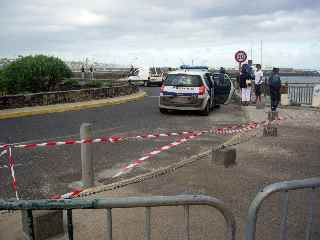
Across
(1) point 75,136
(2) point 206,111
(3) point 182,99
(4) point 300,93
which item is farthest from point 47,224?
(4) point 300,93

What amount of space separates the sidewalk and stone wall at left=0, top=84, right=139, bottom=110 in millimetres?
11018

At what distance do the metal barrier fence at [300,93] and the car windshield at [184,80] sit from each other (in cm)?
752

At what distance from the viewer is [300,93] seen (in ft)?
74.5

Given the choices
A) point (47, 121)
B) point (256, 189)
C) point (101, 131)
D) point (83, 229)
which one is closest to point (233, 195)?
point (256, 189)

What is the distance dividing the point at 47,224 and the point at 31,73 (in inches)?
741

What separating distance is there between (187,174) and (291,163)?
233 centimetres

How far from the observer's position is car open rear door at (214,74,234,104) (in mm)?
18639

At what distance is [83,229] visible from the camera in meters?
4.93

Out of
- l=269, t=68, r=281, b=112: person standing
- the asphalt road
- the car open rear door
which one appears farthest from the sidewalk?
the car open rear door

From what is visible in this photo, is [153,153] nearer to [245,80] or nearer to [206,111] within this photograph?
[206,111]

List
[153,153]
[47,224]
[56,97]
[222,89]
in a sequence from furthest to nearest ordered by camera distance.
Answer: [56,97], [222,89], [153,153], [47,224]

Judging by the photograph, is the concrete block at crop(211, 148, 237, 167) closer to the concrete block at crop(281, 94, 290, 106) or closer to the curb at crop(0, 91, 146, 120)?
the curb at crop(0, 91, 146, 120)

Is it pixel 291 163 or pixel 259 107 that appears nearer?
pixel 291 163

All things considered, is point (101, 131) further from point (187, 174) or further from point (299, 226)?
point (299, 226)
